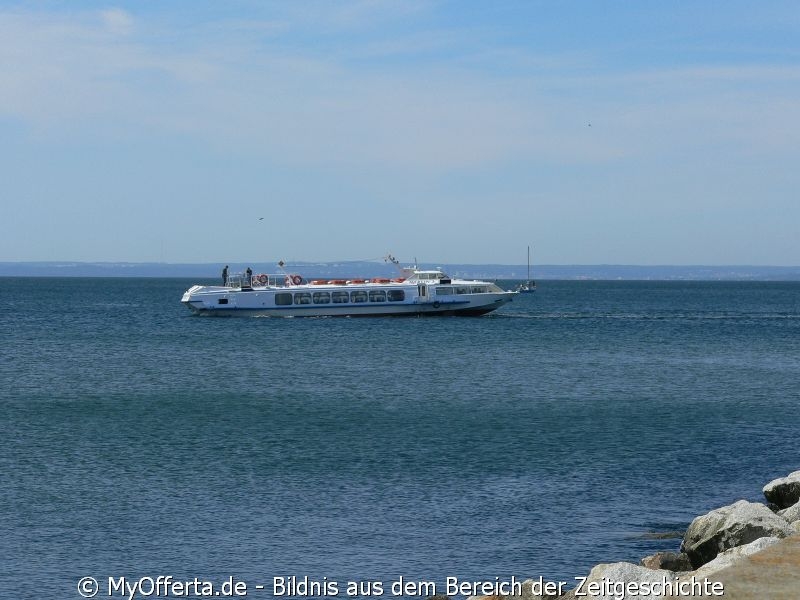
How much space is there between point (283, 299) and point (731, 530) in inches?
3147

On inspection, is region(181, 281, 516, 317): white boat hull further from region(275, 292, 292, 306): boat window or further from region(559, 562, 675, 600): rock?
region(559, 562, 675, 600): rock

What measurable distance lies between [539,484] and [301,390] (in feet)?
77.6

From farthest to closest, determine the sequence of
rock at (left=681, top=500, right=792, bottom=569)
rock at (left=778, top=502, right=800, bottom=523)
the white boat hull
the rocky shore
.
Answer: the white boat hull < rock at (left=778, top=502, right=800, bottom=523) < rock at (left=681, top=500, right=792, bottom=569) < the rocky shore

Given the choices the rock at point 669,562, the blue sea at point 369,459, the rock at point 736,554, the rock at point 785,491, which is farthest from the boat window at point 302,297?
the rock at point 736,554

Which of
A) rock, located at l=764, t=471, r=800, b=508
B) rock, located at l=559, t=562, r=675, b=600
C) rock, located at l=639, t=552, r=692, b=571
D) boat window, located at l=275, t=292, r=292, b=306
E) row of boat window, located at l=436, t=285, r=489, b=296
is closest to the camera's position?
rock, located at l=559, t=562, r=675, b=600

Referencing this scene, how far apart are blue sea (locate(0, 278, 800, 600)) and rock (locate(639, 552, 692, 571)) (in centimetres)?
187

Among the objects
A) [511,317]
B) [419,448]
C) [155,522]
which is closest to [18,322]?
[511,317]

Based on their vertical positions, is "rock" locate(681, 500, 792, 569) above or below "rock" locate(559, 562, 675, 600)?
below

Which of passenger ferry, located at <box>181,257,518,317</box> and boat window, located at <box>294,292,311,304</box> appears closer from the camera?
passenger ferry, located at <box>181,257,518,317</box>

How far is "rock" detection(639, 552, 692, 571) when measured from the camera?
1850 centimetres

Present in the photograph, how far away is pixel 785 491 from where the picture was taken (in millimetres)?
24781

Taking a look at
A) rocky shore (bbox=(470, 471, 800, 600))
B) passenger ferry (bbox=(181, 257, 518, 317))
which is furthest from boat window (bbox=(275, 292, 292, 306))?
rocky shore (bbox=(470, 471, 800, 600))

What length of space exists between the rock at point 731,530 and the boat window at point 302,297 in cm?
7913

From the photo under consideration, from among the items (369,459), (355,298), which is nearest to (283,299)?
(355,298)
